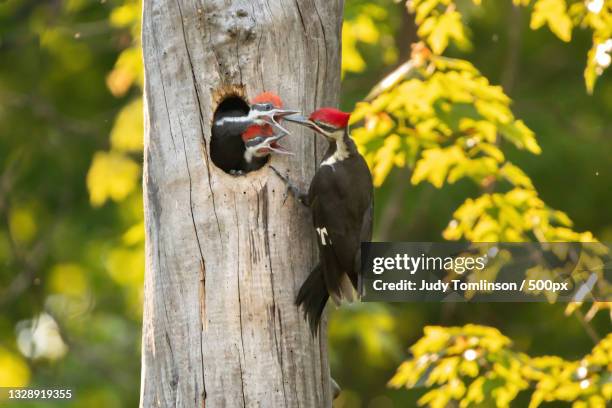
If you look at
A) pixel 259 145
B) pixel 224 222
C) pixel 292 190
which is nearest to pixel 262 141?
pixel 259 145

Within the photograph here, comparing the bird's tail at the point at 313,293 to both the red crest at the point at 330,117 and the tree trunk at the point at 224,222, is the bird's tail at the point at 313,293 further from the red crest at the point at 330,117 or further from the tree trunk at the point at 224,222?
the red crest at the point at 330,117

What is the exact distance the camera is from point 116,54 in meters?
9.02

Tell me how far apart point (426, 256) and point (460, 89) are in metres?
0.79

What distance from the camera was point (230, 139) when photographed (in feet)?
12.8

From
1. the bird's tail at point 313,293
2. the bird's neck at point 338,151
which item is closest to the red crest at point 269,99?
the bird's neck at point 338,151

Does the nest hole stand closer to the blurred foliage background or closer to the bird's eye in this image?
the bird's eye

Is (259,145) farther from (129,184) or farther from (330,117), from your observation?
(129,184)

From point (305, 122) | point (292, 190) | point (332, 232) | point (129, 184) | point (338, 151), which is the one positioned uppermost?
point (305, 122)

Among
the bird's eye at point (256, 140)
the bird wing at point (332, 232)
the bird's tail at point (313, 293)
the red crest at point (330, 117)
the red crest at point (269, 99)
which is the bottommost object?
the bird's tail at point (313, 293)

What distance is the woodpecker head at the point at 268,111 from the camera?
3.73 m

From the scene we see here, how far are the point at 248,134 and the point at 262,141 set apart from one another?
63mm

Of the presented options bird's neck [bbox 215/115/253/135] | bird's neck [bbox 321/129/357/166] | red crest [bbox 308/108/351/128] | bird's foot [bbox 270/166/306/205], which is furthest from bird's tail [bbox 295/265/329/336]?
bird's neck [bbox 215/115/253/135]

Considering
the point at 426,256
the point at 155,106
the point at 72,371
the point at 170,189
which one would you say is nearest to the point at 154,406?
the point at 170,189

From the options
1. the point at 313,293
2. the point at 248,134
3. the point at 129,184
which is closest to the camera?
the point at 313,293
